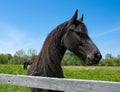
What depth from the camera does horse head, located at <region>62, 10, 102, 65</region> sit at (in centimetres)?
395

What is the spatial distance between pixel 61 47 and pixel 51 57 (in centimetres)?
22

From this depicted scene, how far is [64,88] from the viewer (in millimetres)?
3375

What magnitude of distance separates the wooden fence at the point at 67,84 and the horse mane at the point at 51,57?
35 cm

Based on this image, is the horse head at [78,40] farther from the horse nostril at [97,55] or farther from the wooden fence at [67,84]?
the wooden fence at [67,84]

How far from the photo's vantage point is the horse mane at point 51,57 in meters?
4.15

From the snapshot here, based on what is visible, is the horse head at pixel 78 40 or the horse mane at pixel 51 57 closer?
the horse head at pixel 78 40

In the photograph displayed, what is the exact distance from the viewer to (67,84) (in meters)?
3.34

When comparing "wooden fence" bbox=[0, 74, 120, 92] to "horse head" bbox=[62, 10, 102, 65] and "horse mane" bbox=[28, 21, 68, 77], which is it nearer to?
"horse mane" bbox=[28, 21, 68, 77]

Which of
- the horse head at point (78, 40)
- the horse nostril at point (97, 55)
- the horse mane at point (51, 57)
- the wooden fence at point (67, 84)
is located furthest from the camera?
the horse mane at point (51, 57)

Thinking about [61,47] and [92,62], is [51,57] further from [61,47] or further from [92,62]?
[92,62]

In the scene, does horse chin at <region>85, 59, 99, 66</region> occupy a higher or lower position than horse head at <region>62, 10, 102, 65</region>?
lower

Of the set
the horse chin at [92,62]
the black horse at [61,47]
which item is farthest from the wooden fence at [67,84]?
the horse chin at [92,62]

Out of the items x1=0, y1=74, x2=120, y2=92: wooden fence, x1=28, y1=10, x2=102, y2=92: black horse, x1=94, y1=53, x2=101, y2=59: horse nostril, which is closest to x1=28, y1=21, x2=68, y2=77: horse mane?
x1=28, y1=10, x2=102, y2=92: black horse

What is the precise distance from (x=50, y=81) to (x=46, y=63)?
0.68 m
